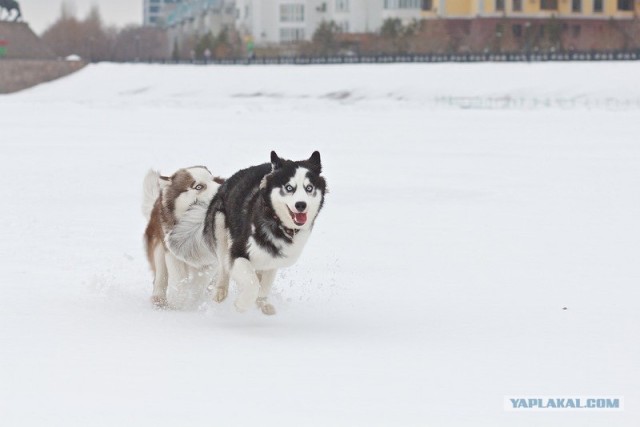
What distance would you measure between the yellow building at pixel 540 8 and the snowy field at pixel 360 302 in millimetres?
67486

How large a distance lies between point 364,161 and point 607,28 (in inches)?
2763

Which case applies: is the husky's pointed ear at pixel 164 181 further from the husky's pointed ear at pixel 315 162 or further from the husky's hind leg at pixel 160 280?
the husky's pointed ear at pixel 315 162

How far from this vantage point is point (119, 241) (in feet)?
39.7

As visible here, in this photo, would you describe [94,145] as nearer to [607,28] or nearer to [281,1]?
[607,28]

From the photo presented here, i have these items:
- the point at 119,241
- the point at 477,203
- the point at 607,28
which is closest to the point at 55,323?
the point at 119,241

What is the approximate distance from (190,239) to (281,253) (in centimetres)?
100

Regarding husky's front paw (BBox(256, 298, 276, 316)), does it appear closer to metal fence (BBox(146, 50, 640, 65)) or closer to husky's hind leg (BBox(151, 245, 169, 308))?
husky's hind leg (BBox(151, 245, 169, 308))

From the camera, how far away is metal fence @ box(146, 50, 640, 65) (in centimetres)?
6203

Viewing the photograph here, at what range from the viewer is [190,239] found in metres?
8.39

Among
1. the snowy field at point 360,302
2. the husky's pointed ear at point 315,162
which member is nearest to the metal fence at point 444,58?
the snowy field at point 360,302

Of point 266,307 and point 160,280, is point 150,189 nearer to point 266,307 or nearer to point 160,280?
point 160,280
